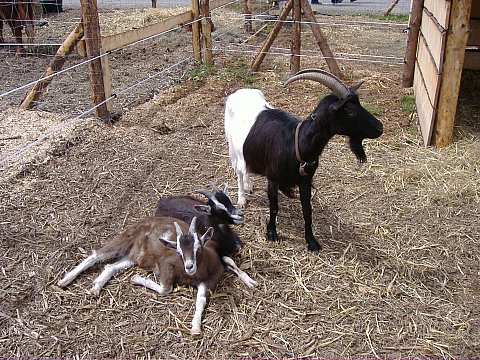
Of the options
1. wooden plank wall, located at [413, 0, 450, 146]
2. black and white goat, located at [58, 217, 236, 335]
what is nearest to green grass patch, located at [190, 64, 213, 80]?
A: wooden plank wall, located at [413, 0, 450, 146]

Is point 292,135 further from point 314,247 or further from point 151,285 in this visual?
point 151,285

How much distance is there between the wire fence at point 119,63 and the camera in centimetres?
668

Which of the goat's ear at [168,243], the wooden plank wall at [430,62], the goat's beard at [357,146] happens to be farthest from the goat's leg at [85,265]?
the wooden plank wall at [430,62]

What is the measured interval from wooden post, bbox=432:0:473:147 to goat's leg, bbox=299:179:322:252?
2509 mm

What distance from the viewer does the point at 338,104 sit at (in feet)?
12.3

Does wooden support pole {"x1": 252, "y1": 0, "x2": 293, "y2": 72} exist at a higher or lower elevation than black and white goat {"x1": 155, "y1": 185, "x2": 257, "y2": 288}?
higher

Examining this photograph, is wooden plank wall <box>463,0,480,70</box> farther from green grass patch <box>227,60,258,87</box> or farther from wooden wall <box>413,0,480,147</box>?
green grass patch <box>227,60,258,87</box>

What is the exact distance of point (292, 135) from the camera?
417 cm

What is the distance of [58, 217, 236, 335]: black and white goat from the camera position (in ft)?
11.9

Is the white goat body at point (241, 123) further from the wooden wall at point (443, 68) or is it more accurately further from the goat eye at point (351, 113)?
the wooden wall at point (443, 68)

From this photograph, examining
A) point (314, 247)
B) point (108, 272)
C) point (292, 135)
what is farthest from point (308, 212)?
point (108, 272)

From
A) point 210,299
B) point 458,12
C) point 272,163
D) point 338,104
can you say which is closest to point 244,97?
point 272,163

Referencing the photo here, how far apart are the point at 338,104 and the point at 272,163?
2.70ft

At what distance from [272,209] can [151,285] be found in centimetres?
122
